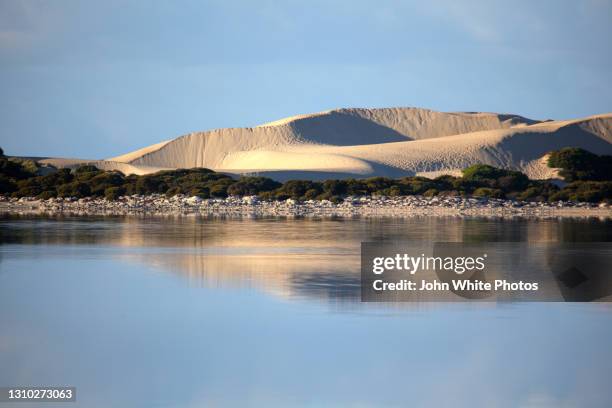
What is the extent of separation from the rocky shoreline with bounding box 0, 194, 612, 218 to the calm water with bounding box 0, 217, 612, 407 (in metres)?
28.7

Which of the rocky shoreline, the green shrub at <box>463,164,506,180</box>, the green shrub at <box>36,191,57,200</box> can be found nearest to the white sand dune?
the green shrub at <box>463,164,506,180</box>

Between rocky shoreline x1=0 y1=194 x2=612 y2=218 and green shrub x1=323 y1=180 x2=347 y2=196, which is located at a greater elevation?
green shrub x1=323 y1=180 x2=347 y2=196

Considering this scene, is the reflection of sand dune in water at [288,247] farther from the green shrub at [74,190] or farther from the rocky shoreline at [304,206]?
the green shrub at [74,190]

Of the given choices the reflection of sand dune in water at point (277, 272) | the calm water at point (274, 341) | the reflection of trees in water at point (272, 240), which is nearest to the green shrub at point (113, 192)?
the reflection of trees in water at point (272, 240)

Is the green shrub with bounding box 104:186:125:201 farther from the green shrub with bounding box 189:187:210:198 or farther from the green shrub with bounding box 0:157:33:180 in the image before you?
→ the green shrub with bounding box 0:157:33:180

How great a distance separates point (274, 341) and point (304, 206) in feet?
132

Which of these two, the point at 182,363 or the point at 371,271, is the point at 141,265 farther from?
the point at 182,363

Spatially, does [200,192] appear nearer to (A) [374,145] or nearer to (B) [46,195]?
(B) [46,195]

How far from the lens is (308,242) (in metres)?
23.8

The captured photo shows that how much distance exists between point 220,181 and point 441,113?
267 ft

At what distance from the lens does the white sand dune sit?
9744 cm

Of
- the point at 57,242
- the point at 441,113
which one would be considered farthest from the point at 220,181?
the point at 441,113

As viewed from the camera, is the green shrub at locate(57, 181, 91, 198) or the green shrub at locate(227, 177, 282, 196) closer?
the green shrub at locate(227, 177, 282, 196)

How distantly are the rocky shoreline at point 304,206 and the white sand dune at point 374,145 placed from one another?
32761 mm
